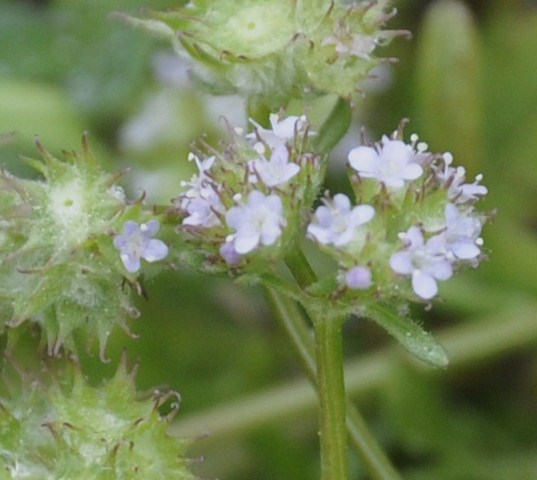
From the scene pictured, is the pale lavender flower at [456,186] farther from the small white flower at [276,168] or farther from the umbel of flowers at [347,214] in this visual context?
the small white flower at [276,168]

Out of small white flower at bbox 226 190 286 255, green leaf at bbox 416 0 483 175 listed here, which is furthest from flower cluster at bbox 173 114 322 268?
green leaf at bbox 416 0 483 175

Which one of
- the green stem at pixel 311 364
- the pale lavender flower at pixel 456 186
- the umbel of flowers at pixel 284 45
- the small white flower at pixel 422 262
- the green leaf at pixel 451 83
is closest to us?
the small white flower at pixel 422 262

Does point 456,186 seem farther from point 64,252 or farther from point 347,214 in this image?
point 64,252

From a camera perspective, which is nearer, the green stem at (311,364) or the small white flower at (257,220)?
the small white flower at (257,220)

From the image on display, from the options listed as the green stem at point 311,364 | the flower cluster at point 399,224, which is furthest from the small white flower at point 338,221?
the green stem at point 311,364

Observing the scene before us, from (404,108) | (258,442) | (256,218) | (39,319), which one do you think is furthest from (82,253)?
(404,108)

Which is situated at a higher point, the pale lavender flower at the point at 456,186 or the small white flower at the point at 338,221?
the pale lavender flower at the point at 456,186

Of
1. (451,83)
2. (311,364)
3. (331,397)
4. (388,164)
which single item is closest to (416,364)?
(451,83)
